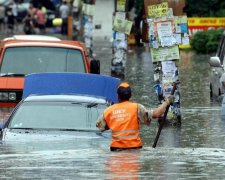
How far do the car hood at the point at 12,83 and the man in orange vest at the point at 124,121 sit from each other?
20.6 feet

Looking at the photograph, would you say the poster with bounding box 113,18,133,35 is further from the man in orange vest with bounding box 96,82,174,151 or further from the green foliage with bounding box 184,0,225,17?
the green foliage with bounding box 184,0,225,17

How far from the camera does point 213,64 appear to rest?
24500 mm

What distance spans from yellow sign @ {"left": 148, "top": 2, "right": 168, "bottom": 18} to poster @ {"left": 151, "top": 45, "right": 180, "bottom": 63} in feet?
2.20

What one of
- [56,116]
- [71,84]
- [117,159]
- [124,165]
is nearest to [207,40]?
[71,84]

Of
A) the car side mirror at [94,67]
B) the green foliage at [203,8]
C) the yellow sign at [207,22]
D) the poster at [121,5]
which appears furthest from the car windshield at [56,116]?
the green foliage at [203,8]

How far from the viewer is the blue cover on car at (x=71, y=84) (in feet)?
61.6

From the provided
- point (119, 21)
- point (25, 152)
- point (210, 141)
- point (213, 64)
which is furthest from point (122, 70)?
point (25, 152)

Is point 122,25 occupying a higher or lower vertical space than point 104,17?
higher

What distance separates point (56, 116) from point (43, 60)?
248 inches

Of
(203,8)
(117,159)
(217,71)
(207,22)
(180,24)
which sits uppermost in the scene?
(180,24)

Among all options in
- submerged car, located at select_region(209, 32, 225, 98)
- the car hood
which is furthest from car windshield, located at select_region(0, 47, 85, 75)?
submerged car, located at select_region(209, 32, 225, 98)

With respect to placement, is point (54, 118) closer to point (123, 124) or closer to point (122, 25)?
point (123, 124)

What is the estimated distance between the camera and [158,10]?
21.6 metres

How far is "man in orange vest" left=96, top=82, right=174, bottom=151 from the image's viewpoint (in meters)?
14.2
